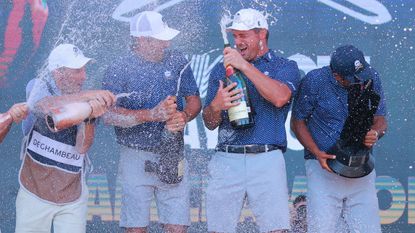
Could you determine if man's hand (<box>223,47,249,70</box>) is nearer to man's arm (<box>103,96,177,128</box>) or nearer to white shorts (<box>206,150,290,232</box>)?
man's arm (<box>103,96,177,128</box>)

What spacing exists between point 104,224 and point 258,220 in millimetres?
1598

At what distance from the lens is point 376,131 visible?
19.2ft

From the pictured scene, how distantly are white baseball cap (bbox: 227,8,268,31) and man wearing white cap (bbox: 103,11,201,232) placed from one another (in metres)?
0.42

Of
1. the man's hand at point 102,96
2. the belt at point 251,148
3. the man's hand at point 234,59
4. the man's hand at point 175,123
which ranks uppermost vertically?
the man's hand at point 234,59

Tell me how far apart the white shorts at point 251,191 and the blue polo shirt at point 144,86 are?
1.68 feet

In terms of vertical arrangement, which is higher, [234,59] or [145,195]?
[234,59]

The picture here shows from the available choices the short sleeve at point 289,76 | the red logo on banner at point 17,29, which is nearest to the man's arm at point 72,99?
the short sleeve at point 289,76

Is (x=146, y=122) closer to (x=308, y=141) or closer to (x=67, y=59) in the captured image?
(x=67, y=59)

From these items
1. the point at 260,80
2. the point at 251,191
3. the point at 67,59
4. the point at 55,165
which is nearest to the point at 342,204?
the point at 251,191

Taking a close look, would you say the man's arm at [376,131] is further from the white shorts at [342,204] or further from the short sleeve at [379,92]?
the white shorts at [342,204]

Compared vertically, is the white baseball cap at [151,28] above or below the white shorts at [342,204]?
above

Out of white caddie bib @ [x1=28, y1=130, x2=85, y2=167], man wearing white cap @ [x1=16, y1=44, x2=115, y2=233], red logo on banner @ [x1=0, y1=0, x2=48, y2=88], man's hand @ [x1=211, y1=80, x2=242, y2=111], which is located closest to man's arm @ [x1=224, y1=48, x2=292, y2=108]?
man's hand @ [x1=211, y1=80, x2=242, y2=111]

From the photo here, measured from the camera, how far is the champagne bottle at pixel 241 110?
563 cm

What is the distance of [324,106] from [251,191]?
70cm
